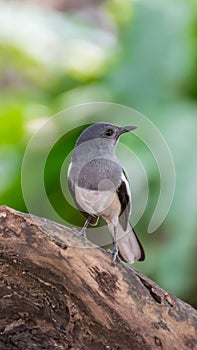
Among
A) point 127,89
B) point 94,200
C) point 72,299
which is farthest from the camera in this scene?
point 127,89

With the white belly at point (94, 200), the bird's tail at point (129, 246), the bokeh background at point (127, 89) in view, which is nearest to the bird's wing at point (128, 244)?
the bird's tail at point (129, 246)

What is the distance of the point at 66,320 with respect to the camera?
1.70m

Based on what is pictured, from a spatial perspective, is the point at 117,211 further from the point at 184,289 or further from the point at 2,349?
the point at 184,289

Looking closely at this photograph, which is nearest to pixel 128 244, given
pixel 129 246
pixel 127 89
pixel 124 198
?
pixel 129 246

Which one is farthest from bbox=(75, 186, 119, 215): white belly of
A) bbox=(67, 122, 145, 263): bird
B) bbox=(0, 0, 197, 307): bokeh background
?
bbox=(0, 0, 197, 307): bokeh background

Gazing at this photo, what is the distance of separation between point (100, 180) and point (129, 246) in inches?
9.3

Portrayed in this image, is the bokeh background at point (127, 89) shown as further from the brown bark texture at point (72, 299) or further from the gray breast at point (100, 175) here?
the gray breast at point (100, 175)

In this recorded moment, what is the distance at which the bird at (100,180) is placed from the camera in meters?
1.54

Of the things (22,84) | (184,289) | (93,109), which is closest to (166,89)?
(93,109)

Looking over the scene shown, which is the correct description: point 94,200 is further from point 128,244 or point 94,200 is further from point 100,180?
point 128,244

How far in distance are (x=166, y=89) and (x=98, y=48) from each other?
2.42 feet

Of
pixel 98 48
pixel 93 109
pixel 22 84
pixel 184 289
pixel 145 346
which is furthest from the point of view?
pixel 22 84

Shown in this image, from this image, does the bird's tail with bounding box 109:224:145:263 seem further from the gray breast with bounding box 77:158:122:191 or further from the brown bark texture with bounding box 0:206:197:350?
the gray breast with bounding box 77:158:122:191

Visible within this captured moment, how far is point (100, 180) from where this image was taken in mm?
1555
